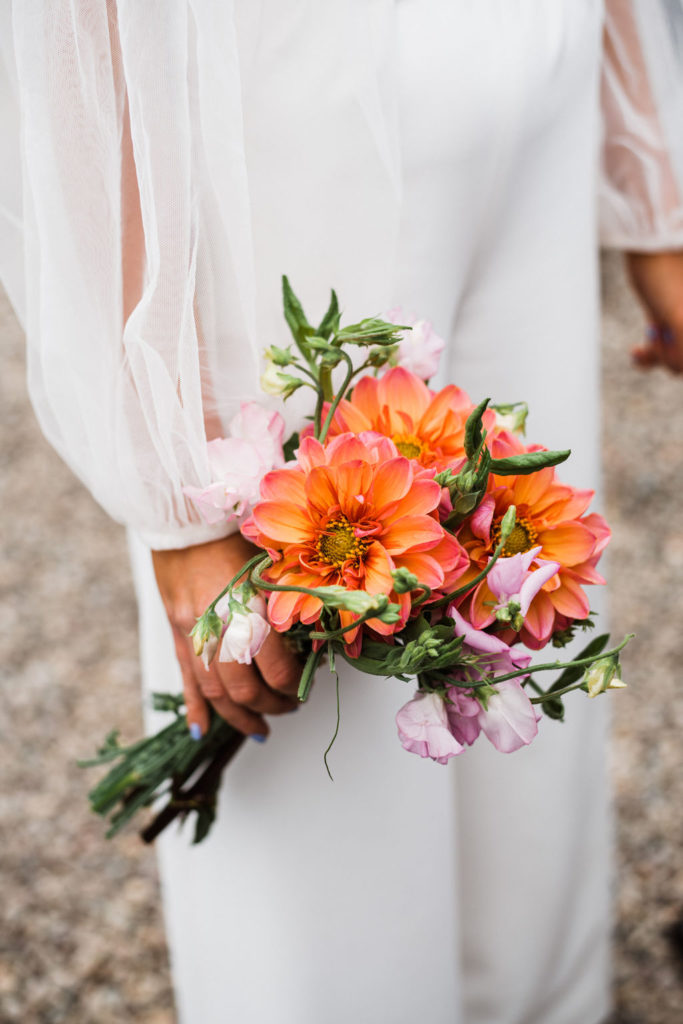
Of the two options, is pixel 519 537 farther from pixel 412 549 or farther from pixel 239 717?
pixel 239 717

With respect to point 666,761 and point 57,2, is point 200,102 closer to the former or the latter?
point 57,2

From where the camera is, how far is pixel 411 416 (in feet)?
2.44

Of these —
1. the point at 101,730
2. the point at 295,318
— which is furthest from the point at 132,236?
the point at 101,730

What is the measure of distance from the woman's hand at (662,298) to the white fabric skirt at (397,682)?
0.22 meters

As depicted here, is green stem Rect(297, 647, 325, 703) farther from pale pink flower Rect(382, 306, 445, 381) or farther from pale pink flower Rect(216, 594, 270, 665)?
pale pink flower Rect(382, 306, 445, 381)

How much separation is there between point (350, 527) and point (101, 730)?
5.40 ft

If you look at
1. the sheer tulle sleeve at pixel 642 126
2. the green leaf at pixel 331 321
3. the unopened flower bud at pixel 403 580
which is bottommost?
the unopened flower bud at pixel 403 580

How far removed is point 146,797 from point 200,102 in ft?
2.35

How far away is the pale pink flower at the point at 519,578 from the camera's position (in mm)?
632

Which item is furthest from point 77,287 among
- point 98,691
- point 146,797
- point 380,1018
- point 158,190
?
point 98,691

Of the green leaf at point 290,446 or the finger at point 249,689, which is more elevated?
the green leaf at point 290,446

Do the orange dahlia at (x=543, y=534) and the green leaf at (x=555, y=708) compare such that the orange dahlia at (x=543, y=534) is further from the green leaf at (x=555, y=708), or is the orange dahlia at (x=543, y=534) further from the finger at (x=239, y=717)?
the finger at (x=239, y=717)

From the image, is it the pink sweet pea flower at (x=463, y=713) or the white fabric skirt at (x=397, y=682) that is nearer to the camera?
the pink sweet pea flower at (x=463, y=713)

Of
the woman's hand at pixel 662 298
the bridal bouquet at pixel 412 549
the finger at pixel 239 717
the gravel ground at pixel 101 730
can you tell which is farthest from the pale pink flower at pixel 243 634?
the gravel ground at pixel 101 730
